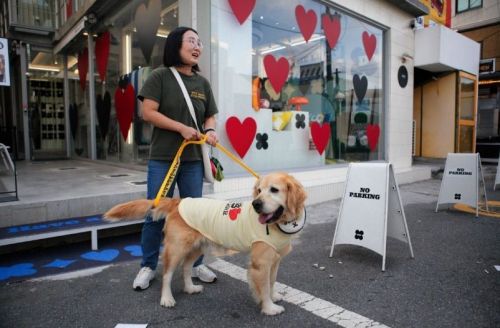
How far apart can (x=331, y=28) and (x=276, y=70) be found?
207cm

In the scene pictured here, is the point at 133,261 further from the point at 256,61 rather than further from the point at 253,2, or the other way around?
the point at 253,2

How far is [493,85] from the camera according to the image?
63.8 feet

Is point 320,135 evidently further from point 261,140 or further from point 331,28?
point 331,28

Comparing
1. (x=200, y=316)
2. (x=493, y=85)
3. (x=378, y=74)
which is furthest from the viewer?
(x=493, y=85)

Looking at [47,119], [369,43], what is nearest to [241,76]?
[369,43]

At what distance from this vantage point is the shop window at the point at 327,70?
258 inches

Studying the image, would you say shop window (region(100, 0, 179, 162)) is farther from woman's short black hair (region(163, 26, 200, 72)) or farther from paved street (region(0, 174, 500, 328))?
paved street (region(0, 174, 500, 328))

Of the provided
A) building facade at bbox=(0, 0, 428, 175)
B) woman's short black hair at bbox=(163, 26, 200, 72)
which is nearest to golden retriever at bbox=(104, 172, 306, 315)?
woman's short black hair at bbox=(163, 26, 200, 72)

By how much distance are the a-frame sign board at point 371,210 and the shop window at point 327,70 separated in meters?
2.97

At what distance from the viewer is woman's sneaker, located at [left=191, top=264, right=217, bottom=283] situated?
3186 mm

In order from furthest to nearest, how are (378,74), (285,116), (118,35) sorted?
(378,74)
(118,35)
(285,116)

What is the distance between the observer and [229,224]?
262 cm

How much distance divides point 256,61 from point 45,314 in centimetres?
501

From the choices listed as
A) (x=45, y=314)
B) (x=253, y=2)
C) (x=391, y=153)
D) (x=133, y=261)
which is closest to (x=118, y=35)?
(x=253, y=2)
